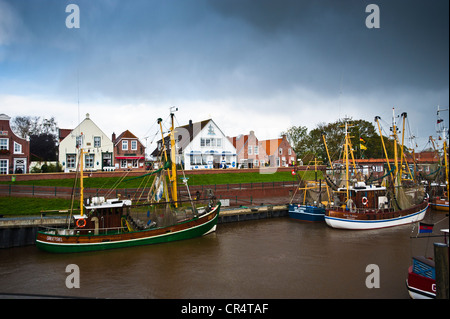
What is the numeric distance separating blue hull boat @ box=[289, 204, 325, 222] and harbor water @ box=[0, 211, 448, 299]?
549cm

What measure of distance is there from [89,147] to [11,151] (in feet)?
34.7

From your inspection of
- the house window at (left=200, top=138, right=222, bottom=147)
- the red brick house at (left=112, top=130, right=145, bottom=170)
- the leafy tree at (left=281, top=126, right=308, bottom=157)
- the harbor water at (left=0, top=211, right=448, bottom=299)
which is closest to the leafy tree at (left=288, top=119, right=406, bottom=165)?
the leafy tree at (left=281, top=126, right=308, bottom=157)

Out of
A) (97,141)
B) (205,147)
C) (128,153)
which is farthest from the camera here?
(205,147)

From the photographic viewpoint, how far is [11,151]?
44812mm

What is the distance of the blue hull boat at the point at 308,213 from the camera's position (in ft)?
107

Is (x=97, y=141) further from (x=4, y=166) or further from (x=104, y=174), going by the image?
(x=4, y=166)

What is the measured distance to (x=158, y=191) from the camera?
89.6 ft

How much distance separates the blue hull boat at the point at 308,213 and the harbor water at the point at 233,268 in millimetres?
5493

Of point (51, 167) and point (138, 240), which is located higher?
point (51, 167)

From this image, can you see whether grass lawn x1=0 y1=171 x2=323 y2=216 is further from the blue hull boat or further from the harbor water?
the harbor water

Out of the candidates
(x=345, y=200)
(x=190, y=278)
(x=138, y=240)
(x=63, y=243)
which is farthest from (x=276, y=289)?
(x=345, y=200)

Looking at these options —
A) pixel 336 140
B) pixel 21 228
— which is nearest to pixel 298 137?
pixel 336 140
